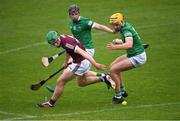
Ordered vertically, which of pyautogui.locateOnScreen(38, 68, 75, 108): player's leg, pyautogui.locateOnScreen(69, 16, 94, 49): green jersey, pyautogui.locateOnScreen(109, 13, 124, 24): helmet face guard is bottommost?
pyautogui.locateOnScreen(38, 68, 75, 108): player's leg

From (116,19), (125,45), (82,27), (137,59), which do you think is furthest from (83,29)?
(125,45)

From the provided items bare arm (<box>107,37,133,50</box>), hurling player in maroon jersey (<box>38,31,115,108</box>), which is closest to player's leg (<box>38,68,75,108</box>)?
hurling player in maroon jersey (<box>38,31,115,108</box>)

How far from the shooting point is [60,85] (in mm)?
19266

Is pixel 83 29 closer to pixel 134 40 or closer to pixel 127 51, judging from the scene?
pixel 127 51

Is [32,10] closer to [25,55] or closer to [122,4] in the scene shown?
[122,4]

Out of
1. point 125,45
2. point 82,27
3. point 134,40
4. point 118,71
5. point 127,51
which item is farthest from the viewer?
point 82,27

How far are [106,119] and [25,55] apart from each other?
8101mm

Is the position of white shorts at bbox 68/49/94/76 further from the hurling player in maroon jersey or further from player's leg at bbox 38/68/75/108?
player's leg at bbox 38/68/75/108

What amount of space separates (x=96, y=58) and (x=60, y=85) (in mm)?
5707

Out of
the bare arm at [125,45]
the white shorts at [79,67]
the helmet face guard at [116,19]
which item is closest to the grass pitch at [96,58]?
the white shorts at [79,67]

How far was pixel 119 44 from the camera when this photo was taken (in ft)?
62.7

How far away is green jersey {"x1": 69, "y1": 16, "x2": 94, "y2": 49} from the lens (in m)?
21.2

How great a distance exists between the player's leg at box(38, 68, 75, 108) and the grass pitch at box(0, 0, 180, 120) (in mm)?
273

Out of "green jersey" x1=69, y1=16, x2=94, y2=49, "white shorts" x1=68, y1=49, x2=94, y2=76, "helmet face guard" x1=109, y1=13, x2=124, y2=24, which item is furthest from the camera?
"green jersey" x1=69, y1=16, x2=94, y2=49
